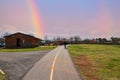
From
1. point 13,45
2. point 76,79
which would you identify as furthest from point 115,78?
point 13,45

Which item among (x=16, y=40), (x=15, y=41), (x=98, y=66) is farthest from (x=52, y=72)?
(x=16, y=40)

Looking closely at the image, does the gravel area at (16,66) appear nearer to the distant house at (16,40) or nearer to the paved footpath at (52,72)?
the paved footpath at (52,72)

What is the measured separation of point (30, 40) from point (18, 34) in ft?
14.6

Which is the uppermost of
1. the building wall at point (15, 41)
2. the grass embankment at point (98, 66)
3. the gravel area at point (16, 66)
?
the building wall at point (15, 41)

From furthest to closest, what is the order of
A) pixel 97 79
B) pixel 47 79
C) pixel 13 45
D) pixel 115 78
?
pixel 13 45 < pixel 115 78 < pixel 97 79 < pixel 47 79

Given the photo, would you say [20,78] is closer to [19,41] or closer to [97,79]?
[97,79]

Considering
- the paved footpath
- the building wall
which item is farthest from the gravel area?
the building wall

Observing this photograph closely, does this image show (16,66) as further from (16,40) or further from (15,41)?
(16,40)

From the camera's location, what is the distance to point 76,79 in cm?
1482

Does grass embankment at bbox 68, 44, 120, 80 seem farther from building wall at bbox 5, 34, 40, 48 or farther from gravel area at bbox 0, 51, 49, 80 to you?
building wall at bbox 5, 34, 40, 48

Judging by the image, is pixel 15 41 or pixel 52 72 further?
pixel 15 41

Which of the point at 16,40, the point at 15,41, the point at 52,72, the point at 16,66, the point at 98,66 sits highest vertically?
the point at 16,40

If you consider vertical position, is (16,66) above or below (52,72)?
above

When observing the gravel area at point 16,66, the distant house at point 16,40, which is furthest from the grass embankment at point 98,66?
the distant house at point 16,40
